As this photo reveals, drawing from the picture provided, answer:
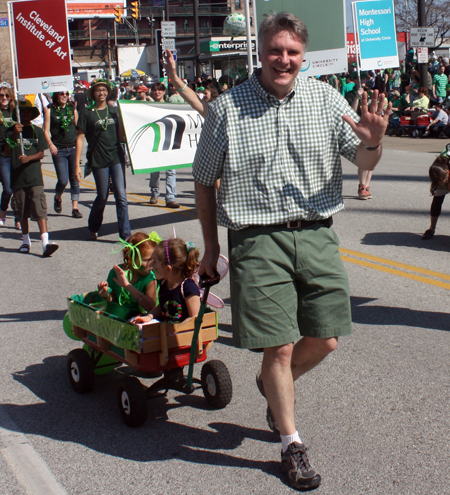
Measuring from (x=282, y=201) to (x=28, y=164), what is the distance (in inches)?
242

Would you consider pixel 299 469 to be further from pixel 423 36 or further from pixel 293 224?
pixel 423 36

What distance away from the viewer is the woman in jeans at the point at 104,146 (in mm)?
8930

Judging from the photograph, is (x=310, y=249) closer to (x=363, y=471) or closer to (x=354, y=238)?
(x=363, y=471)

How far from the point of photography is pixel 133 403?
388 cm

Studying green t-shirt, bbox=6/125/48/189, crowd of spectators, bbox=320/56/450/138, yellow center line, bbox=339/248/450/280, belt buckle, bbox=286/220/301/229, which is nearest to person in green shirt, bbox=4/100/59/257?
green t-shirt, bbox=6/125/48/189

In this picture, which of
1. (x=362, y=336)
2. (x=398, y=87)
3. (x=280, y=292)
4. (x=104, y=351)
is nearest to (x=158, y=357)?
(x=104, y=351)

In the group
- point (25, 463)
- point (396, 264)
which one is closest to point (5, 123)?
point (396, 264)

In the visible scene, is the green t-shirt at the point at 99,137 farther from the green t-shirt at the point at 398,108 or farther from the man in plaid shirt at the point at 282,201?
the green t-shirt at the point at 398,108

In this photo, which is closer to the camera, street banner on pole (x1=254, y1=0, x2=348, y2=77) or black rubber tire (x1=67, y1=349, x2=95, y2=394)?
black rubber tire (x1=67, y1=349, x2=95, y2=394)

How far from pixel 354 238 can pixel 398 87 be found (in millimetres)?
20399

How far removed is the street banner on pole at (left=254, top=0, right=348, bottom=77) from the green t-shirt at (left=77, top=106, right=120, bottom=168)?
248 cm

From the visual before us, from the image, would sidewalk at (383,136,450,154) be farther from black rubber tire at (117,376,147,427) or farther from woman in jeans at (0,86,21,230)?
black rubber tire at (117,376,147,427)

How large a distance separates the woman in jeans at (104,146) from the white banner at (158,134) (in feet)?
0.71

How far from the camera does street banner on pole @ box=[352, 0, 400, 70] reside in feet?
52.3
